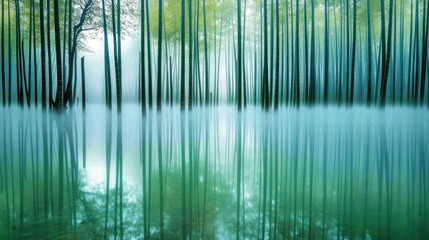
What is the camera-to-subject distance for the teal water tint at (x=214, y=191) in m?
2.26

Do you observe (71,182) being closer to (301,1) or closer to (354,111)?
(354,111)

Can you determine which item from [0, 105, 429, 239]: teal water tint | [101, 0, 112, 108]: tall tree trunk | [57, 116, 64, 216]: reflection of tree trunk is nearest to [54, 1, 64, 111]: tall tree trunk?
[101, 0, 112, 108]: tall tree trunk

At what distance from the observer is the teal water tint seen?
2.26m

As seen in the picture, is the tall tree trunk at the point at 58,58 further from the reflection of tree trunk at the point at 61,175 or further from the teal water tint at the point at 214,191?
the teal water tint at the point at 214,191

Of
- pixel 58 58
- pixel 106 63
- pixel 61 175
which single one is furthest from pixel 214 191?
pixel 106 63

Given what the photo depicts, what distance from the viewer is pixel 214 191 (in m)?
3.09

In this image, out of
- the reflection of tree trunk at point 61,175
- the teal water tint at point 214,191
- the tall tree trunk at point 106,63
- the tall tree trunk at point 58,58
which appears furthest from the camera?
the tall tree trunk at point 106,63

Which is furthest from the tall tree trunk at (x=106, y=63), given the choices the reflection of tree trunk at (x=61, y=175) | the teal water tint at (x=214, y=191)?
the teal water tint at (x=214, y=191)

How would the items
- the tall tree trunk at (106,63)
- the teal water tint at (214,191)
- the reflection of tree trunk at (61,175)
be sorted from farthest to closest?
the tall tree trunk at (106,63) → the reflection of tree trunk at (61,175) → the teal water tint at (214,191)

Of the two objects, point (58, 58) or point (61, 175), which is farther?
point (58, 58)

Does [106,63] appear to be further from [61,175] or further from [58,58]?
[61,175]

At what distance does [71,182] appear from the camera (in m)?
3.35

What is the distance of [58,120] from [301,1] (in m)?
10.6

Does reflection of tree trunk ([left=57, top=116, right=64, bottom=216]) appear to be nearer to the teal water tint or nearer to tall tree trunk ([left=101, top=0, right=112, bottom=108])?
the teal water tint
